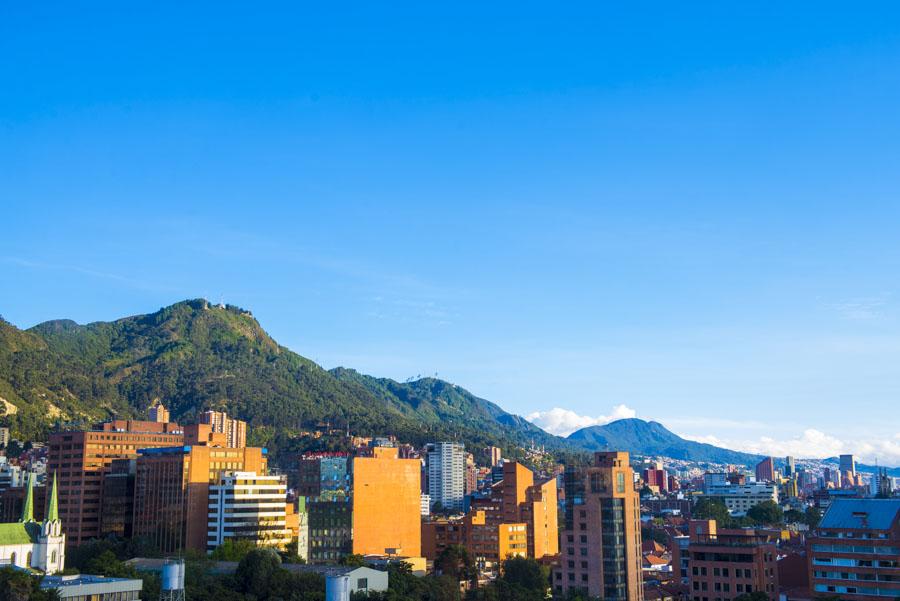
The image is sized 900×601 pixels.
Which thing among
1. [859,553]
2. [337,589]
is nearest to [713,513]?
[859,553]

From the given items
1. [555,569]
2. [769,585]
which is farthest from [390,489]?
[769,585]

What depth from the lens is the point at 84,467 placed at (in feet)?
376

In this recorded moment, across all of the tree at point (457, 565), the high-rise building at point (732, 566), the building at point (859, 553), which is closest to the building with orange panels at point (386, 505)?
the tree at point (457, 565)

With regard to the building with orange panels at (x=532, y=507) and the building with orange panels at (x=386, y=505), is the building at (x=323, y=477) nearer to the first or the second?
the building with orange panels at (x=386, y=505)

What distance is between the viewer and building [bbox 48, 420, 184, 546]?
11125cm

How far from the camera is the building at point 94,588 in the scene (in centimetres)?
6103

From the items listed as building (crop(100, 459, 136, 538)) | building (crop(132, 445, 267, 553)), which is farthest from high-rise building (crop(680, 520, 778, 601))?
building (crop(100, 459, 136, 538))

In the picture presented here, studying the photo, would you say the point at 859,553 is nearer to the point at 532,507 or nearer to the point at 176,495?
the point at 532,507

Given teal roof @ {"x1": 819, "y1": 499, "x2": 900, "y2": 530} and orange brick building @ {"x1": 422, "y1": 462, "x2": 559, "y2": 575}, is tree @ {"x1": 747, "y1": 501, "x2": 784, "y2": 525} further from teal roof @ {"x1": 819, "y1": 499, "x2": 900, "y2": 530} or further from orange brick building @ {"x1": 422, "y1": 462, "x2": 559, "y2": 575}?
teal roof @ {"x1": 819, "y1": 499, "x2": 900, "y2": 530}

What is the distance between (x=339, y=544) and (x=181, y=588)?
54694 millimetres

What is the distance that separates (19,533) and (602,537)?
5356 centimetres

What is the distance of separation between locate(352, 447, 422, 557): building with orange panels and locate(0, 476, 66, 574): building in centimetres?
3680

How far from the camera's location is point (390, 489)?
119938 mm

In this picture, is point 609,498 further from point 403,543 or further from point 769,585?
point 403,543
